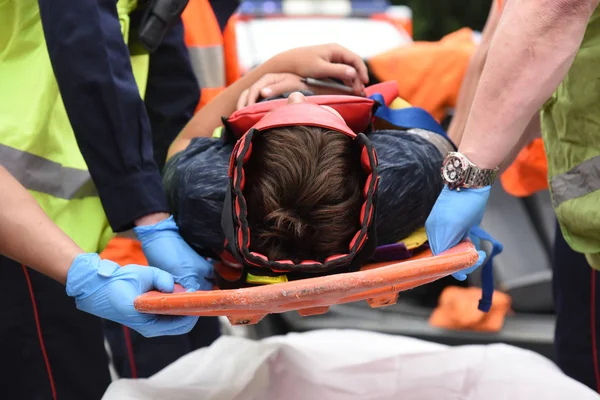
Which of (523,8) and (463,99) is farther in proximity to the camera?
(463,99)

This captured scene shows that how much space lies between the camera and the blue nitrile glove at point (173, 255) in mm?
1109

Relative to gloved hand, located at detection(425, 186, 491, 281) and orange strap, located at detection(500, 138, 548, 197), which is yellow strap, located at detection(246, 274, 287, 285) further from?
orange strap, located at detection(500, 138, 548, 197)

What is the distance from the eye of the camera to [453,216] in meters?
0.99

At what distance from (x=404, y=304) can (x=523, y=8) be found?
1.73m

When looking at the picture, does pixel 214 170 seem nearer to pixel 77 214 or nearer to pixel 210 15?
pixel 77 214

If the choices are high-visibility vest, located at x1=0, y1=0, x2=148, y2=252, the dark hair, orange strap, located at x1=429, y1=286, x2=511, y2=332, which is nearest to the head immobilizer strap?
A: the dark hair

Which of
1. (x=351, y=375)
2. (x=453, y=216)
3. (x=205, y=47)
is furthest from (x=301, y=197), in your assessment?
(x=205, y=47)

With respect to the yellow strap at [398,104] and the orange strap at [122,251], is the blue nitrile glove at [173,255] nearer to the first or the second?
the orange strap at [122,251]

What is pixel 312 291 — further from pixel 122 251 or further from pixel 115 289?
pixel 122 251

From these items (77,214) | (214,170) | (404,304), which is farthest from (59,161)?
(404,304)

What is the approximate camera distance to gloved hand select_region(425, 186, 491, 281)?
992 millimetres

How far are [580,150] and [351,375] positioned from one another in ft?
1.78

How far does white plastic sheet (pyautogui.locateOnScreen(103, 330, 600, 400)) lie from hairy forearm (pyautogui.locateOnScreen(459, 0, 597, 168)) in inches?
17.2

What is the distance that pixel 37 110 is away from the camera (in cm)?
117
